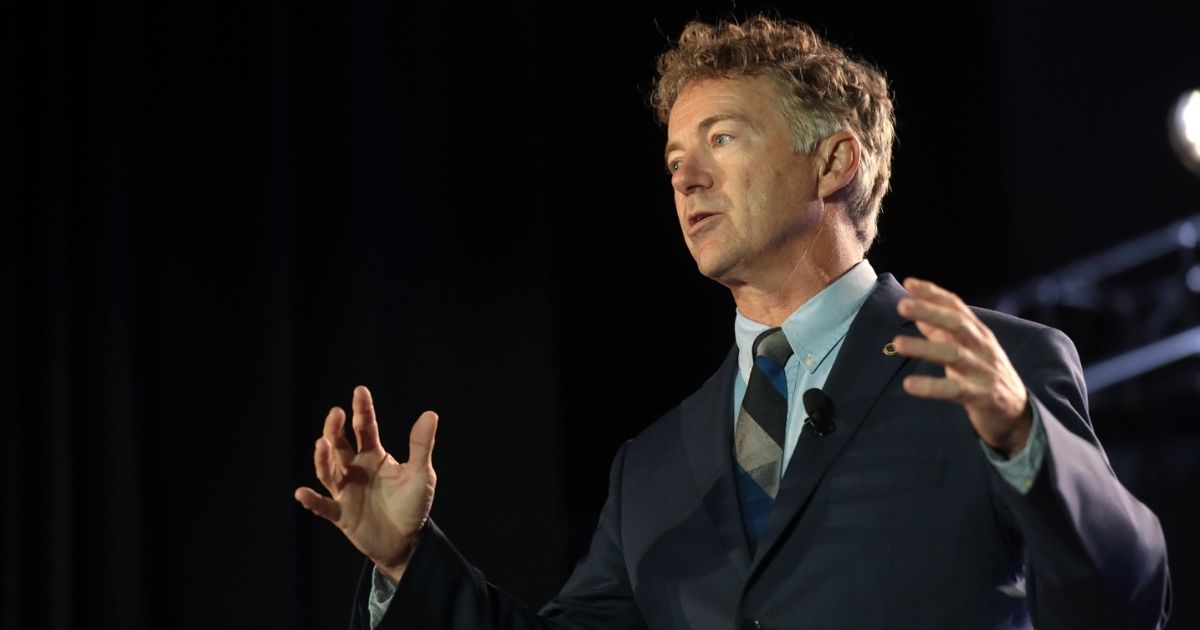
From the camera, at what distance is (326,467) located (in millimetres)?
1672

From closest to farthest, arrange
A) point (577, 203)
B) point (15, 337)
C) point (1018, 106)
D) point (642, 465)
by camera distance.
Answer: point (642, 465) < point (15, 337) < point (577, 203) < point (1018, 106)

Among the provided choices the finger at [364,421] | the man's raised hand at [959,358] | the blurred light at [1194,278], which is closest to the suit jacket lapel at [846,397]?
the man's raised hand at [959,358]

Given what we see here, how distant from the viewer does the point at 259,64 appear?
2850mm

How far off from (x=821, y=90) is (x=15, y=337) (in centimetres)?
173

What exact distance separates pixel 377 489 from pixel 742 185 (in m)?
0.72

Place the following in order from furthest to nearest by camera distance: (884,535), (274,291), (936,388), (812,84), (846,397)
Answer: (274,291) → (812,84) → (846,397) → (884,535) → (936,388)

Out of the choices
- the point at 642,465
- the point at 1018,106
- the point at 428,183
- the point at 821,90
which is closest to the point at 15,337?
the point at 428,183

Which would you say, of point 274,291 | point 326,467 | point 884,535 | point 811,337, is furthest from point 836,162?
point 274,291

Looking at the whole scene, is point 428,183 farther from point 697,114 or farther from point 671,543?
point 671,543

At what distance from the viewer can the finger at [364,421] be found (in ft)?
5.41

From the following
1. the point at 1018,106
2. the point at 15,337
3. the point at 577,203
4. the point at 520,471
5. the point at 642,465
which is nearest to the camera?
the point at 642,465

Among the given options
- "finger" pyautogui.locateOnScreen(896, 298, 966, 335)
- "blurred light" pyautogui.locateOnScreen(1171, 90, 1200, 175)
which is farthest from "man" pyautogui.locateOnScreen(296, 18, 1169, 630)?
"blurred light" pyautogui.locateOnScreen(1171, 90, 1200, 175)

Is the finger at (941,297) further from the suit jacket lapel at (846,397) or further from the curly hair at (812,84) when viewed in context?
the curly hair at (812,84)

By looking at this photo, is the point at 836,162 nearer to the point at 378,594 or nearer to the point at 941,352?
the point at 941,352
